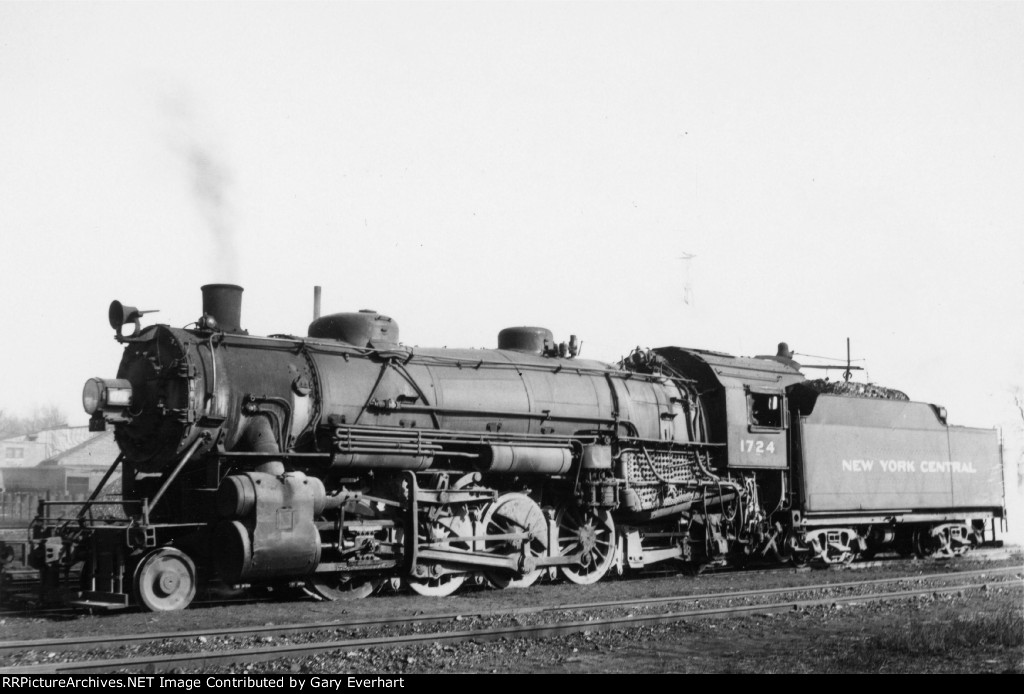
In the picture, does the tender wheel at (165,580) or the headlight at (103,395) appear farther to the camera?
the headlight at (103,395)

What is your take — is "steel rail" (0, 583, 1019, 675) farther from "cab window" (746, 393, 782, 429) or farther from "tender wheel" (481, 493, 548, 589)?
"cab window" (746, 393, 782, 429)

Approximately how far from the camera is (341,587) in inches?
461

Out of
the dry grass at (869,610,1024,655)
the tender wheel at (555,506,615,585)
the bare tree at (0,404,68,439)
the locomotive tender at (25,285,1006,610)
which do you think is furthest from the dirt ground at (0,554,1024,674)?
the bare tree at (0,404,68,439)

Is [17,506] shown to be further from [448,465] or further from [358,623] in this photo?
[358,623]

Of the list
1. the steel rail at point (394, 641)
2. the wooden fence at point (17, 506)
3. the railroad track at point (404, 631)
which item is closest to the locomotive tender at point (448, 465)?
the railroad track at point (404, 631)

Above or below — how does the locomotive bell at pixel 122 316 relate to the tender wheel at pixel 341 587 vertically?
above

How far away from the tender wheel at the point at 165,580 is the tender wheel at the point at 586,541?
17.5 feet

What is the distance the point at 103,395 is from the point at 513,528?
214 inches

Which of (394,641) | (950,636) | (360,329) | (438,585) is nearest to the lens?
(394,641)

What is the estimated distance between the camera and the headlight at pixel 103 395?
1075 centimetres

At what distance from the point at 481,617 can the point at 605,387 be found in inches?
222

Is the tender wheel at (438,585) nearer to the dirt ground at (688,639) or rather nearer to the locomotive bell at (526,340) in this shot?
the dirt ground at (688,639)

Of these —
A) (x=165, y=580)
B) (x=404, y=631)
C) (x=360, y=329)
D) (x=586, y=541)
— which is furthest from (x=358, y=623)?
(x=586, y=541)

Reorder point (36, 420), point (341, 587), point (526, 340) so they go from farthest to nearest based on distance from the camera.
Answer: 1. point (36, 420)
2. point (526, 340)
3. point (341, 587)
